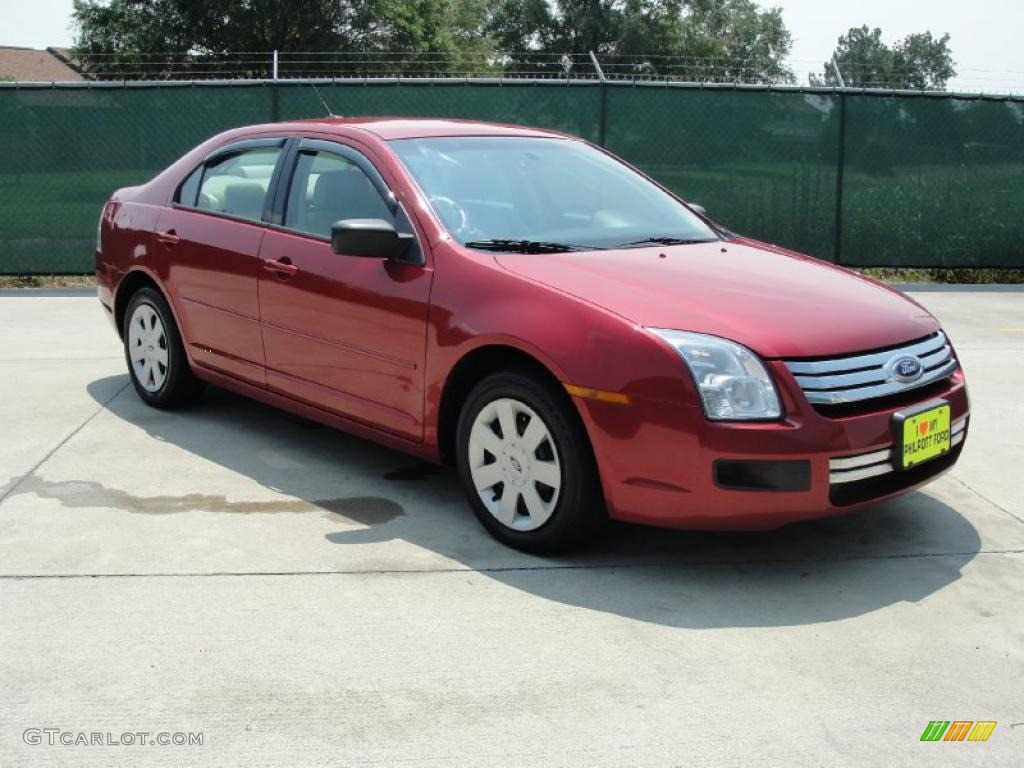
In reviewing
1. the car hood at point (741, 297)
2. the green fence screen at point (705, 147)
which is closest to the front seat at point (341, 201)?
the car hood at point (741, 297)

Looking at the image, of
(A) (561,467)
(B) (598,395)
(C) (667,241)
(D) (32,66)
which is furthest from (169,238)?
(D) (32,66)

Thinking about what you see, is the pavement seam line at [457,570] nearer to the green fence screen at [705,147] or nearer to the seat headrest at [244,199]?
the seat headrest at [244,199]

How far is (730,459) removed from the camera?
4074 mm

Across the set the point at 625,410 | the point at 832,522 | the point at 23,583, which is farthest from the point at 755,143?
the point at 23,583

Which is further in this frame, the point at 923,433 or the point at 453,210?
the point at 453,210

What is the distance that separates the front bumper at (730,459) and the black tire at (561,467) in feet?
0.24

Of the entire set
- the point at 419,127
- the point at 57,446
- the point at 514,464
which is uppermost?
the point at 419,127

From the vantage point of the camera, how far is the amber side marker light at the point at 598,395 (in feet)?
13.7

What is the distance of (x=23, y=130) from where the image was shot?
11.7 meters

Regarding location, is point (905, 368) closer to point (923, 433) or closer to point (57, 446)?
point (923, 433)

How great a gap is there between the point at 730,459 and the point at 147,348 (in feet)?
12.6

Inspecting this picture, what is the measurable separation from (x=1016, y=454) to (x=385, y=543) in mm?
3259

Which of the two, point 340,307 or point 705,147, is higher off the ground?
point 705,147
